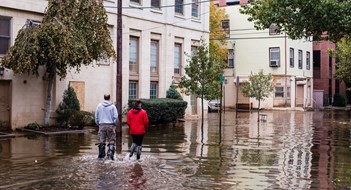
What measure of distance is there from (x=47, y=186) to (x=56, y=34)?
36.4 feet

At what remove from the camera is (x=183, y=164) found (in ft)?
39.6

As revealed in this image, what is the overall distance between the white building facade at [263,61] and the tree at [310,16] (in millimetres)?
32185

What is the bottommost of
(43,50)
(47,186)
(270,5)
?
(47,186)

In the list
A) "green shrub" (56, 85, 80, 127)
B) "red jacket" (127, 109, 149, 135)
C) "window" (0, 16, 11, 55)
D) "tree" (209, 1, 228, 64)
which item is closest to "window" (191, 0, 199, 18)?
A: "green shrub" (56, 85, 80, 127)

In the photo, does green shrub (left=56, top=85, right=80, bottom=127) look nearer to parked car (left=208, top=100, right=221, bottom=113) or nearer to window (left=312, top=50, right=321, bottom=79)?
parked car (left=208, top=100, right=221, bottom=113)

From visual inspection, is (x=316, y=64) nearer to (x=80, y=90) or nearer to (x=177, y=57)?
(x=177, y=57)

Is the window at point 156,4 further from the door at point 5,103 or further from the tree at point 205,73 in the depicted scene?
the door at point 5,103

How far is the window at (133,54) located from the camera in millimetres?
27906

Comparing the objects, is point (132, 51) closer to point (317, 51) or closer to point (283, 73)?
point (283, 73)

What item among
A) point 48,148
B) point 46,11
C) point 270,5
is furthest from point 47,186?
point 46,11

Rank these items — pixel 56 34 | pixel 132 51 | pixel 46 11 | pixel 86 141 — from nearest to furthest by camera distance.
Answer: pixel 86 141, pixel 56 34, pixel 46 11, pixel 132 51

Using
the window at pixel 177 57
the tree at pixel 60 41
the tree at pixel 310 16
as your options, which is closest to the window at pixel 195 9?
the window at pixel 177 57

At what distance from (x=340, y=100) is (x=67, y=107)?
42332mm

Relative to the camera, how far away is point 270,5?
15.8 meters
